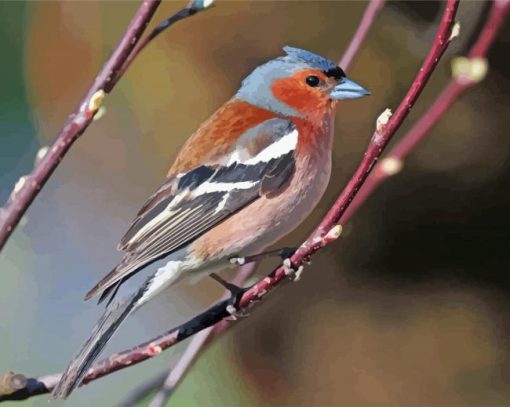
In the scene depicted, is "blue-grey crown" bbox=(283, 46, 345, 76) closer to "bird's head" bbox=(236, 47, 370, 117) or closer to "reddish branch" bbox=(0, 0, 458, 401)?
"bird's head" bbox=(236, 47, 370, 117)

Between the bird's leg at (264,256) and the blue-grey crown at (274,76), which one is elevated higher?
the blue-grey crown at (274,76)

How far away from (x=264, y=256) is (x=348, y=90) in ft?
0.66

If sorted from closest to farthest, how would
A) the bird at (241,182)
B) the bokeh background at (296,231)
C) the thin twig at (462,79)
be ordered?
the thin twig at (462,79)
the bird at (241,182)
the bokeh background at (296,231)

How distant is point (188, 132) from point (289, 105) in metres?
0.13

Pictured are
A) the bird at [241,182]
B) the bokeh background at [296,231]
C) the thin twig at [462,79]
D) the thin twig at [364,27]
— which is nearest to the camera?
the thin twig at [462,79]

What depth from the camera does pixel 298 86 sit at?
34.1 inches

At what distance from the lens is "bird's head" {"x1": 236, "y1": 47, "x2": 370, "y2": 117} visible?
2.77 feet

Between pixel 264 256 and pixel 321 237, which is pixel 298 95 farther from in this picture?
→ pixel 321 237

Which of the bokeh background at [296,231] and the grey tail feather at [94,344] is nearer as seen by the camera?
the grey tail feather at [94,344]

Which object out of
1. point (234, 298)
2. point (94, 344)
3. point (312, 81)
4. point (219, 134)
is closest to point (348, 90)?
point (312, 81)

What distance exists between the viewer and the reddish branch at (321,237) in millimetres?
509

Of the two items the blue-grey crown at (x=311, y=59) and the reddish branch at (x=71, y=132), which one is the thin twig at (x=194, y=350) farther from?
the reddish branch at (x=71, y=132)

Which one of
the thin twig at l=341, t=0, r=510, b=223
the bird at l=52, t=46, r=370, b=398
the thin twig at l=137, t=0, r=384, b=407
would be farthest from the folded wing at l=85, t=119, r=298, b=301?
the thin twig at l=341, t=0, r=510, b=223

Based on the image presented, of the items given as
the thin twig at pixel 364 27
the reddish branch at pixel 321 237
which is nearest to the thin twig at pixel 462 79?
the reddish branch at pixel 321 237
